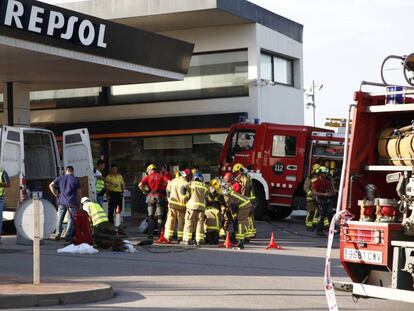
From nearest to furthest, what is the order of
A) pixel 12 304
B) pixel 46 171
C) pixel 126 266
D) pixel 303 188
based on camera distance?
pixel 12 304 → pixel 126 266 → pixel 46 171 → pixel 303 188

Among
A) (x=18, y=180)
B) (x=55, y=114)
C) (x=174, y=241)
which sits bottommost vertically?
(x=174, y=241)

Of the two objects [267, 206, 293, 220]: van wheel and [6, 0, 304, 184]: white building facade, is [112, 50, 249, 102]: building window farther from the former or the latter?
[267, 206, 293, 220]: van wheel

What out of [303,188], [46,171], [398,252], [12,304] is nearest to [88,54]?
[46,171]

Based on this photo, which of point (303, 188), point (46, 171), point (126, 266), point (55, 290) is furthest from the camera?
point (303, 188)

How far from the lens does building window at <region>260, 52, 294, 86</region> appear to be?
2778 cm

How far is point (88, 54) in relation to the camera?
2047 centimetres

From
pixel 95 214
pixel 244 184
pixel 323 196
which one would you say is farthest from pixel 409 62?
pixel 323 196

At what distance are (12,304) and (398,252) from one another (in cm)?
437

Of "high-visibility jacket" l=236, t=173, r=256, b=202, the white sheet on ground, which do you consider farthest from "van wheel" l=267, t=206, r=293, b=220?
the white sheet on ground

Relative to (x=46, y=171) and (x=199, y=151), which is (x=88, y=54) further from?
(x=199, y=151)

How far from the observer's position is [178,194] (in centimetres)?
1736

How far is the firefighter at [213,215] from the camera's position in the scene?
693 inches

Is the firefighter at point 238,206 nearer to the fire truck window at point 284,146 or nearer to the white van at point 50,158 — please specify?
the white van at point 50,158

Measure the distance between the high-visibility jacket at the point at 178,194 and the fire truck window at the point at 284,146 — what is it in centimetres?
709
